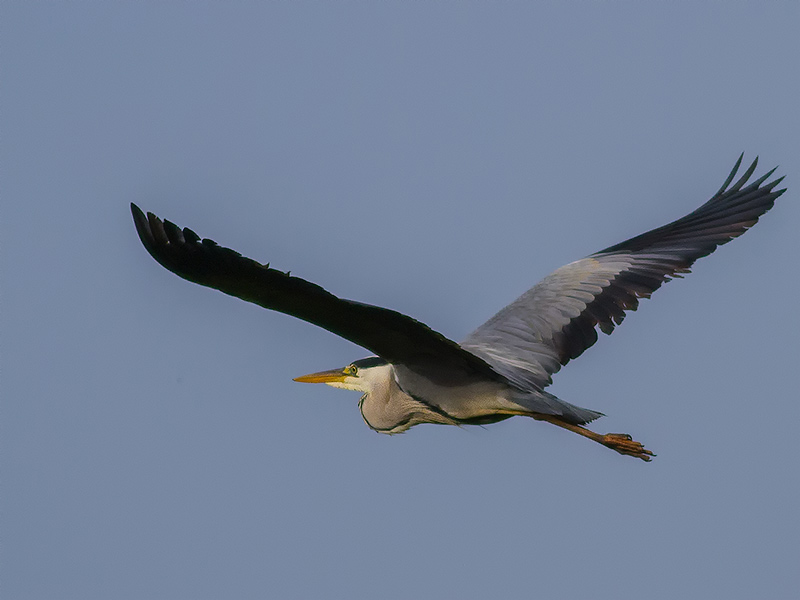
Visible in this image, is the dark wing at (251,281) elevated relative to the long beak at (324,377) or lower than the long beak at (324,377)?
lower

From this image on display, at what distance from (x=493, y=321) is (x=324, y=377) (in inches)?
45.8

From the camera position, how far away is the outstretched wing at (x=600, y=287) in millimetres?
7055

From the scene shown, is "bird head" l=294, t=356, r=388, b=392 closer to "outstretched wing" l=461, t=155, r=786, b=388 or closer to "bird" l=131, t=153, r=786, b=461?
"bird" l=131, t=153, r=786, b=461

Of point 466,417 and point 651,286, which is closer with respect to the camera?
point 466,417

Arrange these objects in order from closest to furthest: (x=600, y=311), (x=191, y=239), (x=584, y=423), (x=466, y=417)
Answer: (x=191, y=239) → (x=584, y=423) → (x=466, y=417) → (x=600, y=311)

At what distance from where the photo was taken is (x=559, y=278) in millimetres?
7773

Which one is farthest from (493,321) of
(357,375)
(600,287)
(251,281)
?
(251,281)

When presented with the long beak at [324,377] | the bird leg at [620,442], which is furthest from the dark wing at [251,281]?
the long beak at [324,377]

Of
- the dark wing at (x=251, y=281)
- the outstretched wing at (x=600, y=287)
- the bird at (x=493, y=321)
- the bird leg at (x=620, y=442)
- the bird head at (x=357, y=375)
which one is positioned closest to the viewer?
the dark wing at (x=251, y=281)

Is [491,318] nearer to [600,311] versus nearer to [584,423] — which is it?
[600,311]

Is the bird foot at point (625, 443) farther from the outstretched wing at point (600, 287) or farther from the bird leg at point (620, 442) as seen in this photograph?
the outstretched wing at point (600, 287)

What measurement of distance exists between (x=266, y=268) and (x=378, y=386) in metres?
2.06

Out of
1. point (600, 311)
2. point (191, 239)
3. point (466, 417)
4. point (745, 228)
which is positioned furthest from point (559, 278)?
point (191, 239)

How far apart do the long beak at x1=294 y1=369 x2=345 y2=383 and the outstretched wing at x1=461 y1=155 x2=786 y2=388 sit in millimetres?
813
